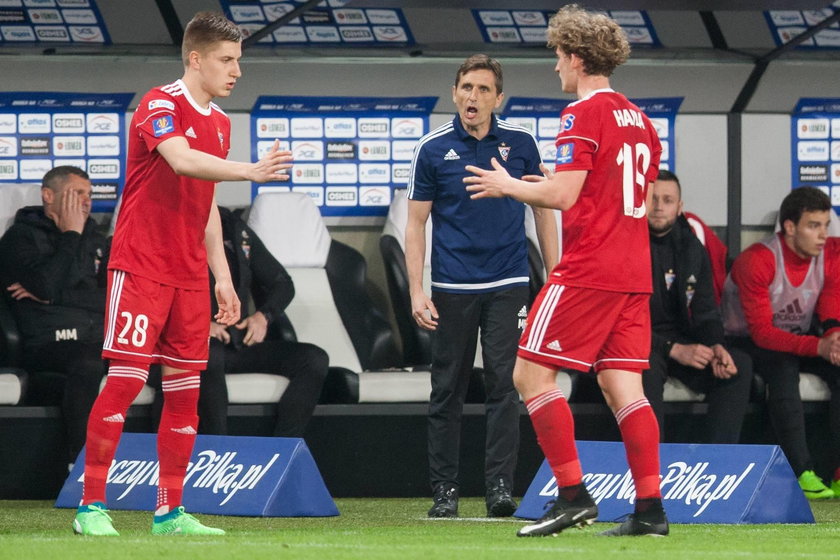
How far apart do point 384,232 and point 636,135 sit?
11.8 ft

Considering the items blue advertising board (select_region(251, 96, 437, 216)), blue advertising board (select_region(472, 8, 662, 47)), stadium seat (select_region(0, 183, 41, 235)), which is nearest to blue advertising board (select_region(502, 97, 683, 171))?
blue advertising board (select_region(472, 8, 662, 47))

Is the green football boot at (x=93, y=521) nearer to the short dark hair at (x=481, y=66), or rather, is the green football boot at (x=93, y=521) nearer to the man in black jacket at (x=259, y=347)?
the man in black jacket at (x=259, y=347)

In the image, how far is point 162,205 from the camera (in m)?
5.49

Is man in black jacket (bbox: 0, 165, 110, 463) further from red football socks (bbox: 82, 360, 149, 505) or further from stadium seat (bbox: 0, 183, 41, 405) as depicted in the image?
red football socks (bbox: 82, 360, 149, 505)

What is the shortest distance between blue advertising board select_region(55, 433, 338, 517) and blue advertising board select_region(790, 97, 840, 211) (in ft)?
13.9

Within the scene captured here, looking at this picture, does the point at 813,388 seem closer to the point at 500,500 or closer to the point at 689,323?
the point at 689,323

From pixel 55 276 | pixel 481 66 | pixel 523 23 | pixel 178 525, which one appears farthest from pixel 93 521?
pixel 523 23

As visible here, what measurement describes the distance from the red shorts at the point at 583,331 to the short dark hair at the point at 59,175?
3.64m

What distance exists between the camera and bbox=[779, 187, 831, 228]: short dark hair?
8656 mm

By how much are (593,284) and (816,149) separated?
4.70 metres

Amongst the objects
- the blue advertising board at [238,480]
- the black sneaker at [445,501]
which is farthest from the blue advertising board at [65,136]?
the black sneaker at [445,501]

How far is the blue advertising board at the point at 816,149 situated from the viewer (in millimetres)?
9492

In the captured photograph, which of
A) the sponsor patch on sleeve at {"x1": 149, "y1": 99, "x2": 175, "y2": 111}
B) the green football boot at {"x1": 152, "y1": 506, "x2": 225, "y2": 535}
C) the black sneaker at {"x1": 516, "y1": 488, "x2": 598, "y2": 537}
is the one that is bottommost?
the green football boot at {"x1": 152, "y1": 506, "x2": 225, "y2": 535}

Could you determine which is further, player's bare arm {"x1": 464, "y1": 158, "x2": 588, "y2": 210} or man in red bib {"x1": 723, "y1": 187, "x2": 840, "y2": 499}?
man in red bib {"x1": 723, "y1": 187, "x2": 840, "y2": 499}
